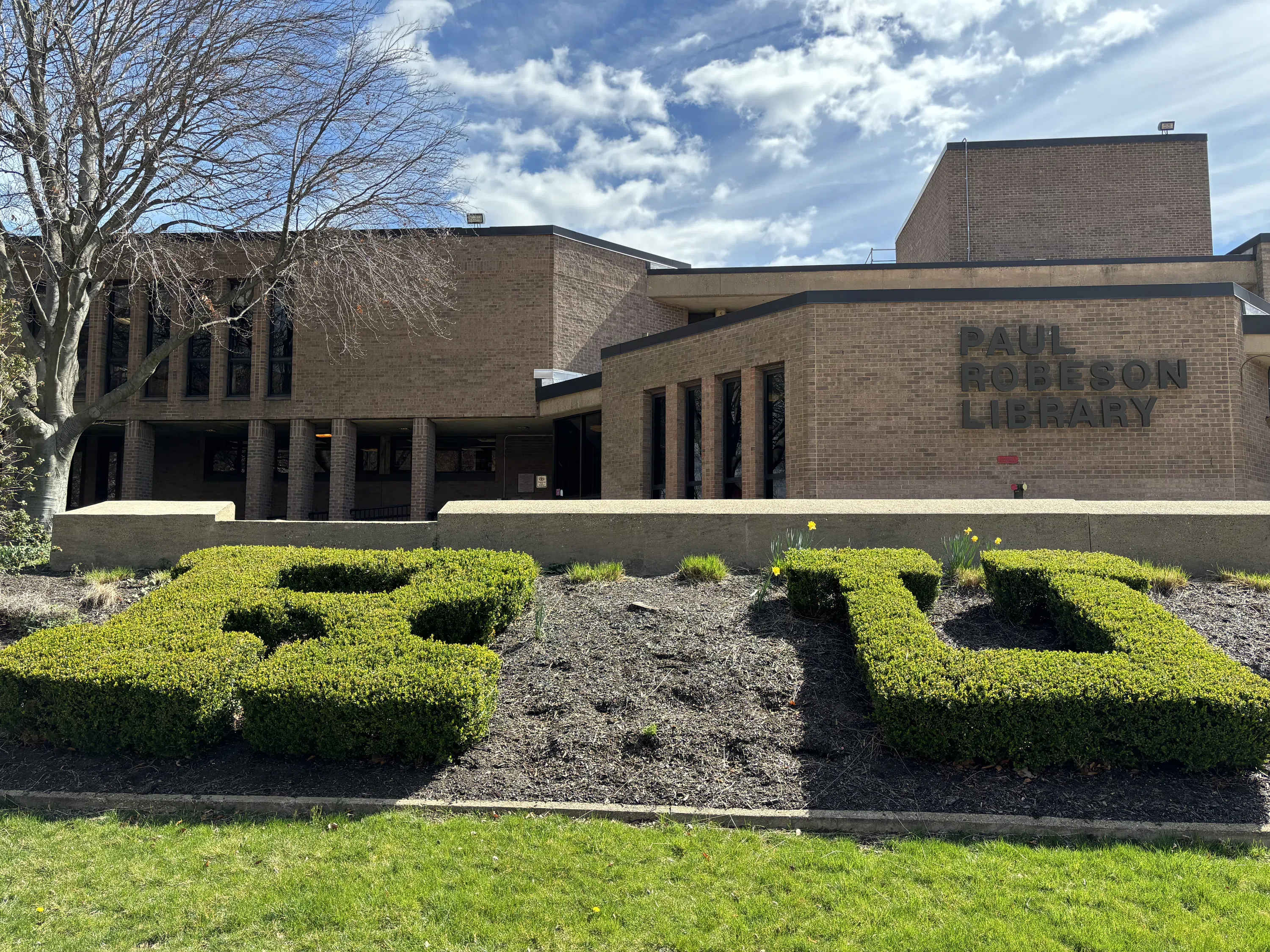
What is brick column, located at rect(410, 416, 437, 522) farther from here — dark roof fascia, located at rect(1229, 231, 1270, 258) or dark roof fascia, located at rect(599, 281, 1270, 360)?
dark roof fascia, located at rect(1229, 231, 1270, 258)

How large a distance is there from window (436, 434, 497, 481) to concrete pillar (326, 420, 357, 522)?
200 inches

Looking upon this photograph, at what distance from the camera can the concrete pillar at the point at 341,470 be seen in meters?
22.2

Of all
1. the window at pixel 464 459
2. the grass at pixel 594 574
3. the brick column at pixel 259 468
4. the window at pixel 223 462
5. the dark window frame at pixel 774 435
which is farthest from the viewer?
the window at pixel 223 462

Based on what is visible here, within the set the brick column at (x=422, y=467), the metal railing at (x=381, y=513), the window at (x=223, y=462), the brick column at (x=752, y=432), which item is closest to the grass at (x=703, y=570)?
the brick column at (x=752, y=432)

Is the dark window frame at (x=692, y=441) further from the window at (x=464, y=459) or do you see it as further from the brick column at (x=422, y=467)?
the window at (x=464, y=459)

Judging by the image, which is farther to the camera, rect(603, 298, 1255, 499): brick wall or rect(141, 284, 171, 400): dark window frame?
rect(141, 284, 171, 400): dark window frame

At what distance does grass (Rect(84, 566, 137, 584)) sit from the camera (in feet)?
31.5

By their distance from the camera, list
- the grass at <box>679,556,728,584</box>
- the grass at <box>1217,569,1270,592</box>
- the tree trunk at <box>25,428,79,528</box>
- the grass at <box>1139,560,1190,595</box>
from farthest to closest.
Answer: the tree trunk at <box>25,428,79,528</box> → the grass at <box>679,556,728,584</box> → the grass at <box>1217,569,1270,592</box> → the grass at <box>1139,560,1190,595</box>

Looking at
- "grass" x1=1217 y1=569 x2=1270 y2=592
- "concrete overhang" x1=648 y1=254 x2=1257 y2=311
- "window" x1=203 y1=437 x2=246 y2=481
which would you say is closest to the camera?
"grass" x1=1217 y1=569 x2=1270 y2=592

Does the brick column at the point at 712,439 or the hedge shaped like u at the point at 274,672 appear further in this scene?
the brick column at the point at 712,439

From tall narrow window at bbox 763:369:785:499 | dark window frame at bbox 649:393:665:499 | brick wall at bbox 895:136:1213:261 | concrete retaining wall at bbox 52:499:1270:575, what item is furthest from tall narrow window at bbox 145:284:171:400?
brick wall at bbox 895:136:1213:261

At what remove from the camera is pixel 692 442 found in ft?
54.0

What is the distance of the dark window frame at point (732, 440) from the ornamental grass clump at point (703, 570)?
720 cm

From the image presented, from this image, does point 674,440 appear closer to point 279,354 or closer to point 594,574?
point 594,574
